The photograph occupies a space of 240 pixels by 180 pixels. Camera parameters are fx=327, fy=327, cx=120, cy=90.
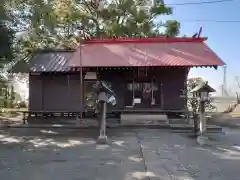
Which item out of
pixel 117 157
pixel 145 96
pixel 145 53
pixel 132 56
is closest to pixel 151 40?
pixel 145 53

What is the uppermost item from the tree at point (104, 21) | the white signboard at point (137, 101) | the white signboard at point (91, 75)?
the tree at point (104, 21)

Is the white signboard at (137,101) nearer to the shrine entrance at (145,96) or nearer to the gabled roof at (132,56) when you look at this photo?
the shrine entrance at (145,96)

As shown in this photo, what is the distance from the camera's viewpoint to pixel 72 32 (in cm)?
2333

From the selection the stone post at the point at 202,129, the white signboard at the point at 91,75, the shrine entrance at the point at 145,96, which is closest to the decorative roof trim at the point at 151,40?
the white signboard at the point at 91,75

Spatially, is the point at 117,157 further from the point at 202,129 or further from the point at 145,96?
the point at 145,96

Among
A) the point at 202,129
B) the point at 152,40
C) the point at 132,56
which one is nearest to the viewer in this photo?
the point at 202,129

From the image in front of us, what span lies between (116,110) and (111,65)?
2342mm

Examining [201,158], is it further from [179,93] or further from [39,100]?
[39,100]

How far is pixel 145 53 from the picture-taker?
15.5 metres

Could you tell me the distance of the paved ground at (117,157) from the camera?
677 cm

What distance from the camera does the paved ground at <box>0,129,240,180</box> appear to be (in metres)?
6.77

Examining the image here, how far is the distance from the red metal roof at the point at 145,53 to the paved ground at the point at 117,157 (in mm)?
3556

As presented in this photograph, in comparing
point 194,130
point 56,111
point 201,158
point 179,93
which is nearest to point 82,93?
point 56,111

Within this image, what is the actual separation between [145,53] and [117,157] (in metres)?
7.99
